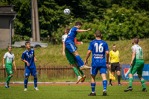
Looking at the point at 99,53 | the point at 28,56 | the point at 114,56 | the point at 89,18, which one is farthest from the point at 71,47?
the point at 89,18

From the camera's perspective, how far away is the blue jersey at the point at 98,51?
19.1 m

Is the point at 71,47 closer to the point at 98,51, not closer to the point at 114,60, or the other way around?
the point at 98,51

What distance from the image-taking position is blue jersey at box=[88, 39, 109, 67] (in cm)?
1914

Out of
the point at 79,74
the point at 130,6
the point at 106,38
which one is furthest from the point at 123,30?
the point at 79,74

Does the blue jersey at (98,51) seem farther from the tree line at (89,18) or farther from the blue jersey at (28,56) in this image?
the tree line at (89,18)

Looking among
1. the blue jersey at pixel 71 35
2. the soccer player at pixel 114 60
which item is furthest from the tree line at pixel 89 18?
the blue jersey at pixel 71 35

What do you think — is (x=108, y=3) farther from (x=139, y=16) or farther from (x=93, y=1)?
(x=139, y=16)

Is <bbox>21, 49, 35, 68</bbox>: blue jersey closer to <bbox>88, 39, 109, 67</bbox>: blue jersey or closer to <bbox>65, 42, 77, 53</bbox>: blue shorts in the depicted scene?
<bbox>65, 42, 77, 53</bbox>: blue shorts

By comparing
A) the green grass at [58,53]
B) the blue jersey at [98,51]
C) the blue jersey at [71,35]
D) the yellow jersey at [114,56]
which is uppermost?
the blue jersey at [71,35]

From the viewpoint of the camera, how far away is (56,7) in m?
80.8

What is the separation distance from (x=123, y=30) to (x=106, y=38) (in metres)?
2.84

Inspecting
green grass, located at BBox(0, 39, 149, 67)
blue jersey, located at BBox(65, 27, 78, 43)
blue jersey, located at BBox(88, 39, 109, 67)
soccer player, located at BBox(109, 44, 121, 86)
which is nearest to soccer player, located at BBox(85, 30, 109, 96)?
blue jersey, located at BBox(88, 39, 109, 67)

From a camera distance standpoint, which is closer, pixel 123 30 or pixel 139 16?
pixel 123 30

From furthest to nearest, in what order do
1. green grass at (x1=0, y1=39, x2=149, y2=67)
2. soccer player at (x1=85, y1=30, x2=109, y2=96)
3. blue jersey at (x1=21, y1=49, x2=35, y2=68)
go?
green grass at (x1=0, y1=39, x2=149, y2=67)
blue jersey at (x1=21, y1=49, x2=35, y2=68)
soccer player at (x1=85, y1=30, x2=109, y2=96)
